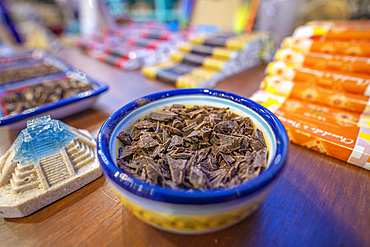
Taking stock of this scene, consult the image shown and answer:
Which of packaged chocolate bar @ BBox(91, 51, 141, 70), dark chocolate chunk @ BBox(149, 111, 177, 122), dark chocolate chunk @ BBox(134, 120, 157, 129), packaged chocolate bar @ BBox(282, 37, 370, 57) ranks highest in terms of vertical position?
packaged chocolate bar @ BBox(282, 37, 370, 57)

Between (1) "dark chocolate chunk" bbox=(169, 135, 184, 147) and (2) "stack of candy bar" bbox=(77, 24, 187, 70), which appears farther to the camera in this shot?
(2) "stack of candy bar" bbox=(77, 24, 187, 70)

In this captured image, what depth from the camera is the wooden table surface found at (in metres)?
0.44

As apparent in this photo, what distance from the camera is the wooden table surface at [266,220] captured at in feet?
1.45

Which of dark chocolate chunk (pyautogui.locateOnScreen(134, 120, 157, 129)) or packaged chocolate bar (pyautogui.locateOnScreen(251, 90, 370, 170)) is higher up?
dark chocolate chunk (pyautogui.locateOnScreen(134, 120, 157, 129))

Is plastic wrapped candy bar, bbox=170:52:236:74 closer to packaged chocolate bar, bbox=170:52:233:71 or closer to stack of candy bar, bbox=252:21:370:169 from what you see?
packaged chocolate bar, bbox=170:52:233:71

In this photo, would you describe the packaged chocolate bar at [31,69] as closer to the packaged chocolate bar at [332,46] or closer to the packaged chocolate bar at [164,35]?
the packaged chocolate bar at [164,35]

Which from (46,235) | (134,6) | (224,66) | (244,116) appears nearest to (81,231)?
(46,235)

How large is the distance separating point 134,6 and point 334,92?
5.75 m

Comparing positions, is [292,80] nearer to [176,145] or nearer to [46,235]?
[176,145]

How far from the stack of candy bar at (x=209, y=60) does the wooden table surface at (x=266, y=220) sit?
81 centimetres

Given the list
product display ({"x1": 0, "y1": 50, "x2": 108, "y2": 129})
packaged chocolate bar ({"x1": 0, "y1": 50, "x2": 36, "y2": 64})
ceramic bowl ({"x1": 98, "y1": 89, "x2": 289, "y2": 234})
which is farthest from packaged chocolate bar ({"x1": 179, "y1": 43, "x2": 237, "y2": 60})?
packaged chocolate bar ({"x1": 0, "y1": 50, "x2": 36, "y2": 64})

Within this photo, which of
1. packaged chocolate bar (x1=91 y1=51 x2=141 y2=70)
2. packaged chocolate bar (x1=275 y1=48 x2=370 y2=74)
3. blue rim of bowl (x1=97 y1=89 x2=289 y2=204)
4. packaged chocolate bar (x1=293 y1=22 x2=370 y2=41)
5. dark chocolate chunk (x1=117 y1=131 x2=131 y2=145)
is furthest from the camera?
packaged chocolate bar (x1=91 y1=51 x2=141 y2=70)

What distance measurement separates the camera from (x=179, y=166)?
1.54 ft

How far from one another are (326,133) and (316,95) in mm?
270
